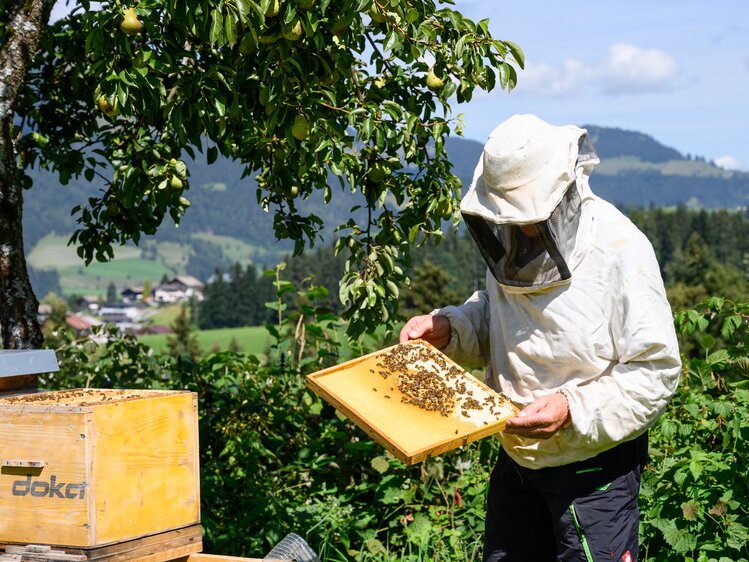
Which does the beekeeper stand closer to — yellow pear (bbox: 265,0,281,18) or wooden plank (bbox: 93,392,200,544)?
yellow pear (bbox: 265,0,281,18)

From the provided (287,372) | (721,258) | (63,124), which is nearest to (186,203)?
(63,124)

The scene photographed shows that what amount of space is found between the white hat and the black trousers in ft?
2.83

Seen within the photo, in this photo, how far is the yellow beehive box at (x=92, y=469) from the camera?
249 centimetres

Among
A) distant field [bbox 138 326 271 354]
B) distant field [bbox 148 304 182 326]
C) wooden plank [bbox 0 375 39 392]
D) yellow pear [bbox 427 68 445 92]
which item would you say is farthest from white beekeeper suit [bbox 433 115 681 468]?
distant field [bbox 148 304 182 326]

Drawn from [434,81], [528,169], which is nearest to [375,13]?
[434,81]

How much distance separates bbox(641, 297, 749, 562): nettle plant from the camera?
383 cm

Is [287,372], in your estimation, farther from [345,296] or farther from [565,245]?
[565,245]

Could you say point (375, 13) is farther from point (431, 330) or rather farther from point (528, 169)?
point (431, 330)

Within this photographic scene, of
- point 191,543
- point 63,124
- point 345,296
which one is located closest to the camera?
point 191,543

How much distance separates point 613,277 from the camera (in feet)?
8.75

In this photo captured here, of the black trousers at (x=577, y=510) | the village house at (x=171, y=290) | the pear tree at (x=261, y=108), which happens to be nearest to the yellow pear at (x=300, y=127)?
the pear tree at (x=261, y=108)

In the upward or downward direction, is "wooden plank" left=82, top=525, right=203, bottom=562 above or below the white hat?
below

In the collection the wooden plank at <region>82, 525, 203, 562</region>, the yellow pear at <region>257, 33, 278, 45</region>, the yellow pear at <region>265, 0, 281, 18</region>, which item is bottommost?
the wooden plank at <region>82, 525, 203, 562</region>

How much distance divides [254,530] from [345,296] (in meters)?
1.67
